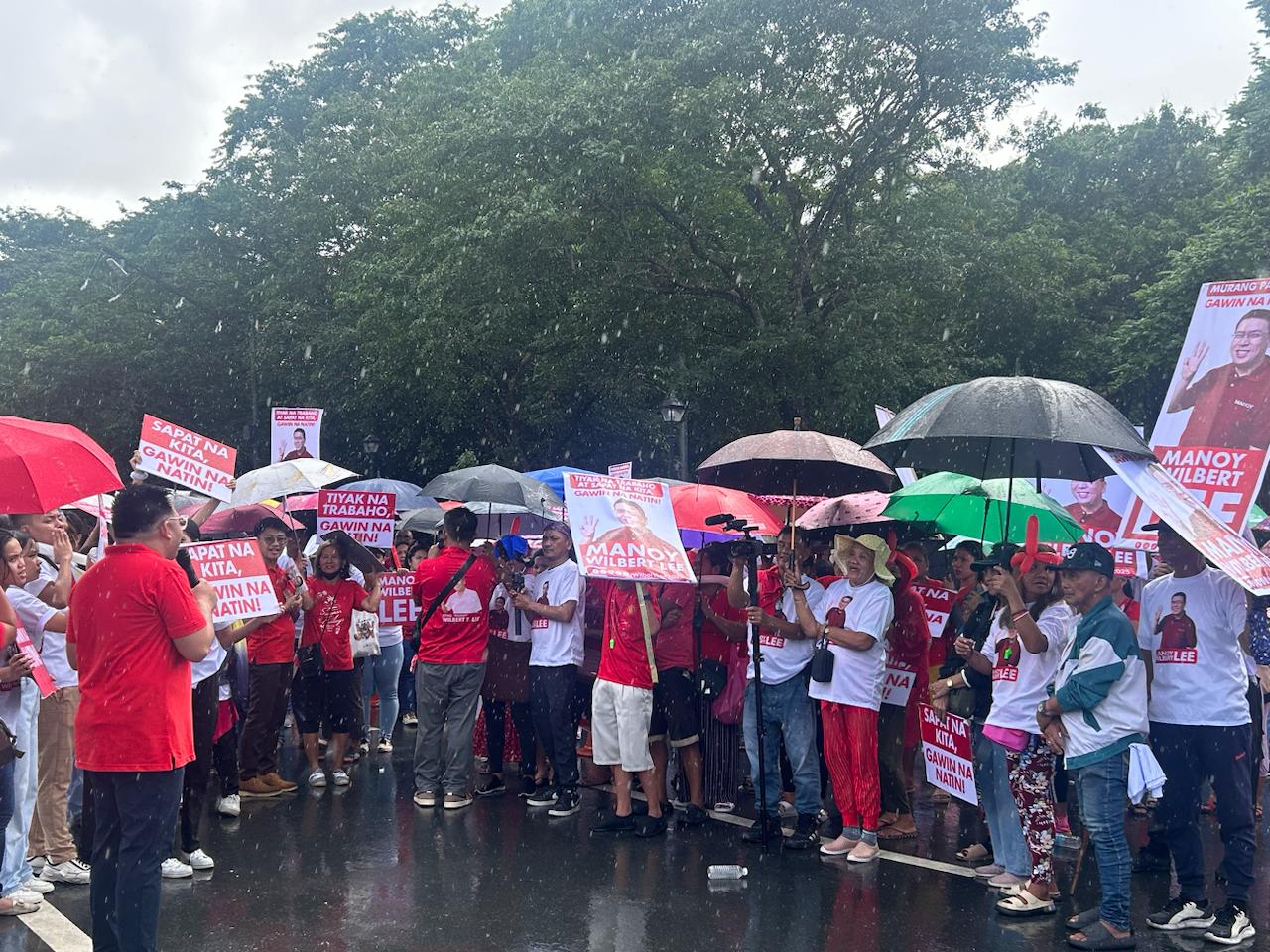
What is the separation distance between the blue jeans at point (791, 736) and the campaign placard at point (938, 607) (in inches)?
44.8

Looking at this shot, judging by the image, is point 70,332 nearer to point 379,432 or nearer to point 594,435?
point 379,432

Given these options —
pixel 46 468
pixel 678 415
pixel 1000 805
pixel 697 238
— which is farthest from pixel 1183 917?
pixel 697 238

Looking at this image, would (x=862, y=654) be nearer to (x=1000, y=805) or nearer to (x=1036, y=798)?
(x=1000, y=805)

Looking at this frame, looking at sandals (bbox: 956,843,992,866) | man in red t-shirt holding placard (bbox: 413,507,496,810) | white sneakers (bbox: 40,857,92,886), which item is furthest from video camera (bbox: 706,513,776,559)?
white sneakers (bbox: 40,857,92,886)

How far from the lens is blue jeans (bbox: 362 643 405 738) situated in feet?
35.2

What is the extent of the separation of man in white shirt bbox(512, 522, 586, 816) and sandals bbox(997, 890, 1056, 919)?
3271 mm

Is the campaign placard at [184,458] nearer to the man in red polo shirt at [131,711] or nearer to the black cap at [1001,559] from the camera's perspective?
the man in red polo shirt at [131,711]

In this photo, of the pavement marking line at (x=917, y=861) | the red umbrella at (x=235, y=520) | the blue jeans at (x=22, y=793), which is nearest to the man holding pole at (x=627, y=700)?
the pavement marking line at (x=917, y=861)

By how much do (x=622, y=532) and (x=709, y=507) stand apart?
6.31 feet

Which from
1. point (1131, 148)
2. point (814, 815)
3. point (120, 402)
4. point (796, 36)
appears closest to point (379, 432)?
point (120, 402)

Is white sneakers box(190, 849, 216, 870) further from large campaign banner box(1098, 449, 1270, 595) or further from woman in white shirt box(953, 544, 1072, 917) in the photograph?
large campaign banner box(1098, 449, 1270, 595)

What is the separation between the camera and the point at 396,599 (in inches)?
411

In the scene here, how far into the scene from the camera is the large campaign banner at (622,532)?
24.7ft

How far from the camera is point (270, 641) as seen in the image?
9055 millimetres
